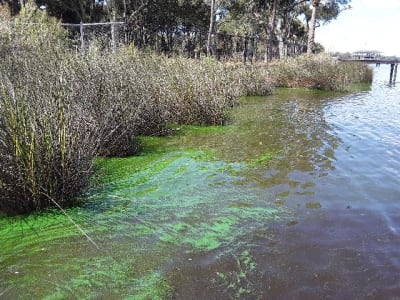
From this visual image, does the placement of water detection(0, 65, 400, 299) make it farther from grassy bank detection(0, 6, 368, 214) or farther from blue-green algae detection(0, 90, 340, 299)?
grassy bank detection(0, 6, 368, 214)

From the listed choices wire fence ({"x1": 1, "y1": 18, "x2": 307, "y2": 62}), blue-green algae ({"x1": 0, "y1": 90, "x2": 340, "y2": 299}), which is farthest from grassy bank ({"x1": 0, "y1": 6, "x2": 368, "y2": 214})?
wire fence ({"x1": 1, "y1": 18, "x2": 307, "y2": 62})

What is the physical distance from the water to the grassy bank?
37cm

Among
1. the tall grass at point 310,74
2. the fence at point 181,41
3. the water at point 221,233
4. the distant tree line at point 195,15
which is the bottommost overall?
the water at point 221,233

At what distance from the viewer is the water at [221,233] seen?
341 cm

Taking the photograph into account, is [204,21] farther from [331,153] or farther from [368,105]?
[331,153]

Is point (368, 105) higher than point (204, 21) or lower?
lower

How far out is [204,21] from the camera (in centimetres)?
3703

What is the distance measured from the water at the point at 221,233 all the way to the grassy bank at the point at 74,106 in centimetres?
37

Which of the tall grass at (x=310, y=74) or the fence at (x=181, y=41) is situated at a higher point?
the fence at (x=181, y=41)

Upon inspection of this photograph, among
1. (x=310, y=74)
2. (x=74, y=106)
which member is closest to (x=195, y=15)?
(x=310, y=74)

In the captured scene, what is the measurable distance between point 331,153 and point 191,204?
405 centimetres

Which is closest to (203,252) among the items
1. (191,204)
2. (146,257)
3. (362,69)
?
(146,257)

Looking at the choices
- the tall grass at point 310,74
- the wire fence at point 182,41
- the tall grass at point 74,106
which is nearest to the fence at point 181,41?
the wire fence at point 182,41

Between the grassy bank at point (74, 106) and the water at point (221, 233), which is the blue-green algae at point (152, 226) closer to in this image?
the water at point (221, 233)
